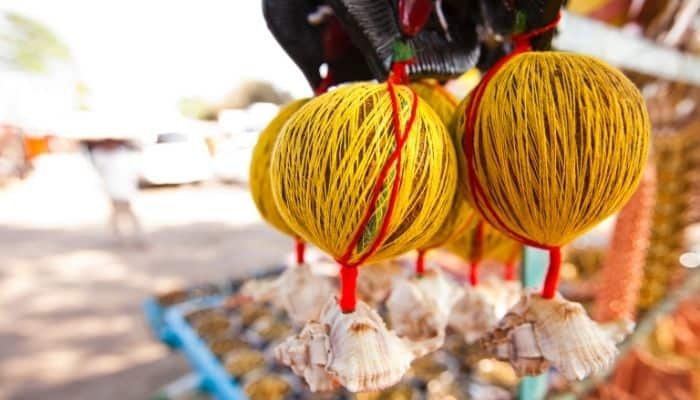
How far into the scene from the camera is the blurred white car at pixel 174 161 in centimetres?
507

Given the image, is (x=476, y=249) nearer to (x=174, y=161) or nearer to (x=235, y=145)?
(x=174, y=161)

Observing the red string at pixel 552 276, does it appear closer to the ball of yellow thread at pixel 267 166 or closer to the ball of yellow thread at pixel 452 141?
the ball of yellow thread at pixel 452 141

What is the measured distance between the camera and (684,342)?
1.08 meters

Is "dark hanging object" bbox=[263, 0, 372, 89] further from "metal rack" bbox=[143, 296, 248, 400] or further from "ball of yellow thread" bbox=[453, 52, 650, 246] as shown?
"metal rack" bbox=[143, 296, 248, 400]

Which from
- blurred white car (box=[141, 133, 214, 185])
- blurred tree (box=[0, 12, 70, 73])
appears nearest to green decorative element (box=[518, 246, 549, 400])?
blurred white car (box=[141, 133, 214, 185])

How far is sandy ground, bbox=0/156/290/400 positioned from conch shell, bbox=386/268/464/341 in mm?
1465

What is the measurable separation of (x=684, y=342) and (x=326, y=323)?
120 cm

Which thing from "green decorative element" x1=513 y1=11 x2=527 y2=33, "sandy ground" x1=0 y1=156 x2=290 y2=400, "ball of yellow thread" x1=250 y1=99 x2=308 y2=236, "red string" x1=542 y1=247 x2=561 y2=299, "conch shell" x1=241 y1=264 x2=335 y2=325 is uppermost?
"green decorative element" x1=513 y1=11 x2=527 y2=33

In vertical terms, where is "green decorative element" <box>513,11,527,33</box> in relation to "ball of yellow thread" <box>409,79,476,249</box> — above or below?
above

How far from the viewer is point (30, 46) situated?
37.2 ft

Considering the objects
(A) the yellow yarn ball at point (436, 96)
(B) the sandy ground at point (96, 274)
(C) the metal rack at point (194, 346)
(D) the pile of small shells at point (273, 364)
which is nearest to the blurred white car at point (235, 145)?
(B) the sandy ground at point (96, 274)

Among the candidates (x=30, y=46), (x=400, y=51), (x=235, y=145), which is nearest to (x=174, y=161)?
(x=235, y=145)

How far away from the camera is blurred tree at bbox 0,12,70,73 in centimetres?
1058

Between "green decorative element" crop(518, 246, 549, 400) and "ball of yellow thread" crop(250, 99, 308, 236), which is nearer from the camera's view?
"ball of yellow thread" crop(250, 99, 308, 236)
